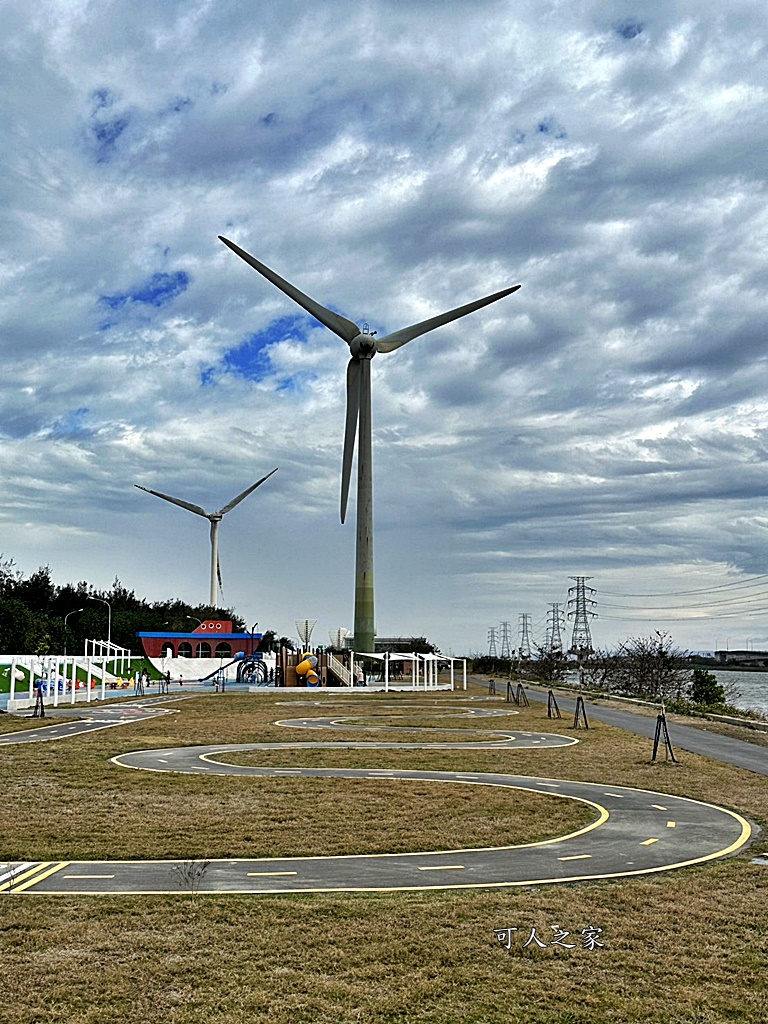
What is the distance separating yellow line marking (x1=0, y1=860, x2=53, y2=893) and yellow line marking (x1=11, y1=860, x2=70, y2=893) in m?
0.12

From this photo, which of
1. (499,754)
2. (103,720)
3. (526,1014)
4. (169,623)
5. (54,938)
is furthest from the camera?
(169,623)

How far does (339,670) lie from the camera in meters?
87.6

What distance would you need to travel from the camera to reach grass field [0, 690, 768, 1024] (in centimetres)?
927

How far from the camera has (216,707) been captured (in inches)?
Answer: 2355

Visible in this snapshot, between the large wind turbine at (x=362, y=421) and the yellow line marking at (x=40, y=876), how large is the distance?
69.9 meters

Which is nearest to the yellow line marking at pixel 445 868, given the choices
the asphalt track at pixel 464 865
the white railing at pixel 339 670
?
the asphalt track at pixel 464 865

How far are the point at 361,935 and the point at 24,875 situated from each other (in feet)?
20.0

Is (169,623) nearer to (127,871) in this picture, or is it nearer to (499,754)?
(499,754)

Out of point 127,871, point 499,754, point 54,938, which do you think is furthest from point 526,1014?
point 499,754

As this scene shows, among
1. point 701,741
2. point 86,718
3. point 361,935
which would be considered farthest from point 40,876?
point 86,718

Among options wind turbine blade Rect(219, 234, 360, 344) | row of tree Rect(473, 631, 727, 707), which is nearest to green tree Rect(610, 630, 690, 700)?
row of tree Rect(473, 631, 727, 707)

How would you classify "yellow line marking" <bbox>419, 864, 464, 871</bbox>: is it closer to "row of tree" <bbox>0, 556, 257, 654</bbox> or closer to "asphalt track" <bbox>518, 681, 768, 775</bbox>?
"asphalt track" <bbox>518, 681, 768, 775</bbox>

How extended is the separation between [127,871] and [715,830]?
11.3 metres

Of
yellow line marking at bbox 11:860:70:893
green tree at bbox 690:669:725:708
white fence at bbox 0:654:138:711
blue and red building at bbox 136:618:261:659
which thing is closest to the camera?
yellow line marking at bbox 11:860:70:893
